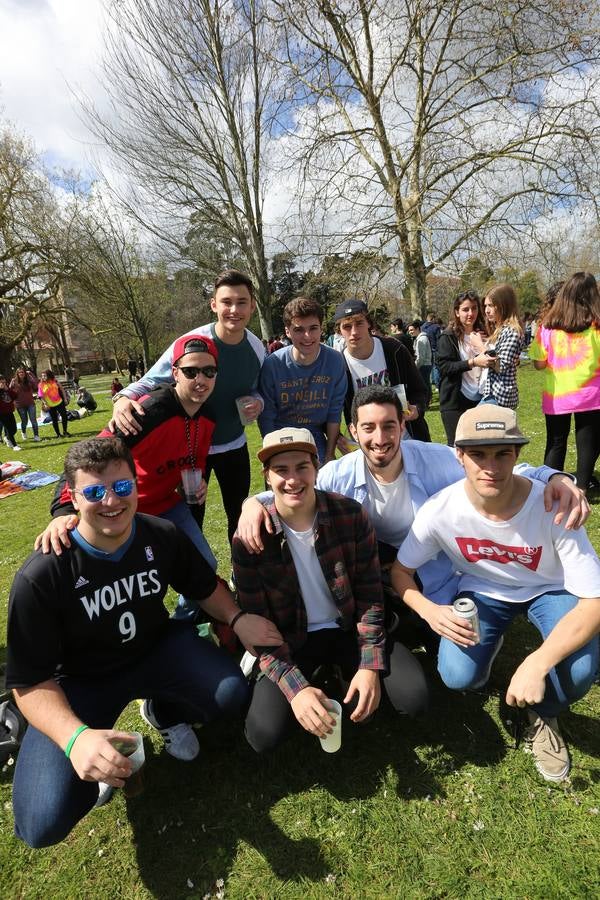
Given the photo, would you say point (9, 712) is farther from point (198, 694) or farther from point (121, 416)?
point (121, 416)

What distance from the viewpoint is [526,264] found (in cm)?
1234

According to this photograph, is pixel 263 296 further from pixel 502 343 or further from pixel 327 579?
pixel 327 579

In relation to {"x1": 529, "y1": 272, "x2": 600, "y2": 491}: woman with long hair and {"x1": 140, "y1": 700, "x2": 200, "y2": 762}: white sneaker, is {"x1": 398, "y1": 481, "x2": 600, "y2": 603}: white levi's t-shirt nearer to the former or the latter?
{"x1": 140, "y1": 700, "x2": 200, "y2": 762}: white sneaker

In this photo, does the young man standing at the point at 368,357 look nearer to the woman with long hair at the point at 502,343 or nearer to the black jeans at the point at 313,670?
the woman with long hair at the point at 502,343

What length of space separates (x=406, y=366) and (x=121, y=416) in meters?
2.67

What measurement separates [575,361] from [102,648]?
187 inches

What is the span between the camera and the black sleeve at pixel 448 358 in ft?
17.6

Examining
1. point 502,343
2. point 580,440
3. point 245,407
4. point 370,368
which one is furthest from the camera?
point 502,343

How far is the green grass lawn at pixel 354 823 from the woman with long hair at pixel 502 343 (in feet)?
10.9

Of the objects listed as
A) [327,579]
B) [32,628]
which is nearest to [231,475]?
[327,579]

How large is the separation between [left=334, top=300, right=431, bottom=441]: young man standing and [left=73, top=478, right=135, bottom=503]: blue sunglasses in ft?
8.07

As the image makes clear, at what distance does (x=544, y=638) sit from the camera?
2.40m

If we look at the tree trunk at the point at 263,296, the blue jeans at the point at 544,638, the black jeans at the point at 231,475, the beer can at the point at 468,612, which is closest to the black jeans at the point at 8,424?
the tree trunk at the point at 263,296

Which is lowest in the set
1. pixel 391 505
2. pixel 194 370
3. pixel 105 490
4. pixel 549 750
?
pixel 549 750
